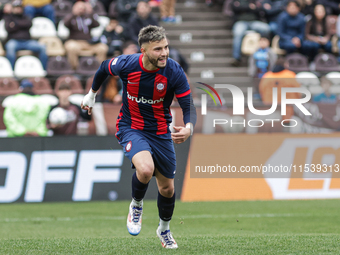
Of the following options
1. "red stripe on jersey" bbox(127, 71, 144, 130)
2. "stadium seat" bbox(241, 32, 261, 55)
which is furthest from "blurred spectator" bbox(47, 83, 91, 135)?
"stadium seat" bbox(241, 32, 261, 55)

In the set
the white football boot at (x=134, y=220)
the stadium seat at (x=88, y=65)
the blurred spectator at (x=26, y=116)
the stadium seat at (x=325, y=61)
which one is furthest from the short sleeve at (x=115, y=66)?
the stadium seat at (x=325, y=61)

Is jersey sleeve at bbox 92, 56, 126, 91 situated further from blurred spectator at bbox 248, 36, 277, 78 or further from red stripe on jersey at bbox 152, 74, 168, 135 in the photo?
blurred spectator at bbox 248, 36, 277, 78

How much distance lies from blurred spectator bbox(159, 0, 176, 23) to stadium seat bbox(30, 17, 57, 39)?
3.24 m

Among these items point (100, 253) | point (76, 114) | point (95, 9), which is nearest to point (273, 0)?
point (95, 9)

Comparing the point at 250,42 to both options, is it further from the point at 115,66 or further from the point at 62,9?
the point at 115,66

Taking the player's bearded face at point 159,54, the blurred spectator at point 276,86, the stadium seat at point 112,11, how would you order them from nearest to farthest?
the player's bearded face at point 159,54 → the blurred spectator at point 276,86 → the stadium seat at point 112,11

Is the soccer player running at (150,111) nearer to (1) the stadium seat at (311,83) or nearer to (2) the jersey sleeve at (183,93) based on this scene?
(2) the jersey sleeve at (183,93)

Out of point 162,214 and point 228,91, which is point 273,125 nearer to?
point 228,91

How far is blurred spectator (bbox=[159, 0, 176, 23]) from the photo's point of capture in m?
15.5

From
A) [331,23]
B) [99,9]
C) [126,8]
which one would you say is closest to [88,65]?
[126,8]

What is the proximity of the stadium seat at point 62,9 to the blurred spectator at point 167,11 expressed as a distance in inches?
103

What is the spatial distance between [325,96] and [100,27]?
6.96m

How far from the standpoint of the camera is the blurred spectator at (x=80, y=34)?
13195 millimetres

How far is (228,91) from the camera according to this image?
9680 millimetres
